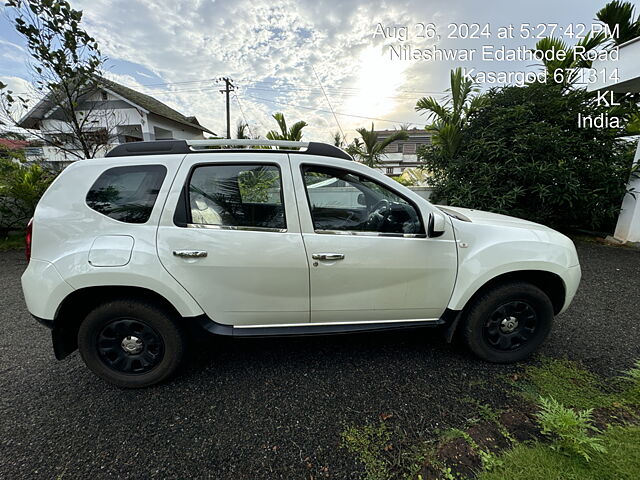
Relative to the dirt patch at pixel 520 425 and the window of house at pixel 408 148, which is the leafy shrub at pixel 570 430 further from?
the window of house at pixel 408 148

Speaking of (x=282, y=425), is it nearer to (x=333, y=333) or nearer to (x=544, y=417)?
(x=333, y=333)

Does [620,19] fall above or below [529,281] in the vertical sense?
above

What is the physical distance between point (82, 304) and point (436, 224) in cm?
261

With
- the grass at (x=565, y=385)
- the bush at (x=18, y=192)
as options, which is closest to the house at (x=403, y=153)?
the bush at (x=18, y=192)

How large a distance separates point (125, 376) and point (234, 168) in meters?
1.75

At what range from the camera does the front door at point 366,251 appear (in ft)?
6.52

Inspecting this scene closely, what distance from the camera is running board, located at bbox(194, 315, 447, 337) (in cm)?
204

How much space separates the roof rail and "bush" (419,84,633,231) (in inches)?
192

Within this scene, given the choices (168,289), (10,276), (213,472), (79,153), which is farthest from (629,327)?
(79,153)

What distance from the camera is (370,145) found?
10.0 metres

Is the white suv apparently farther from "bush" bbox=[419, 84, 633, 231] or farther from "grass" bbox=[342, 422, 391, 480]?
"bush" bbox=[419, 84, 633, 231]

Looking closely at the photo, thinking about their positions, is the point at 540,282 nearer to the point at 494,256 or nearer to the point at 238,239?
the point at 494,256

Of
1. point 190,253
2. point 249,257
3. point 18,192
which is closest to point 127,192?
point 190,253

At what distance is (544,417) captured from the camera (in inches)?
67.8
